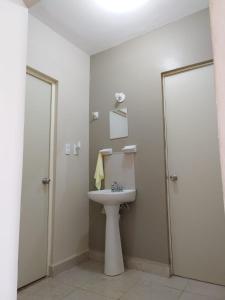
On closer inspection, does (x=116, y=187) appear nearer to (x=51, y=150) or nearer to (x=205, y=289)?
(x=51, y=150)

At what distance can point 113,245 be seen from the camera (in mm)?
2367

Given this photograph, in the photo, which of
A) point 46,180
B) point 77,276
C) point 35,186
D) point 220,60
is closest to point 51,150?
point 46,180

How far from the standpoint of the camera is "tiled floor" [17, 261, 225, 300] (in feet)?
6.26

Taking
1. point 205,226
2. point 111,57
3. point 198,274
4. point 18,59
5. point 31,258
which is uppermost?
point 111,57

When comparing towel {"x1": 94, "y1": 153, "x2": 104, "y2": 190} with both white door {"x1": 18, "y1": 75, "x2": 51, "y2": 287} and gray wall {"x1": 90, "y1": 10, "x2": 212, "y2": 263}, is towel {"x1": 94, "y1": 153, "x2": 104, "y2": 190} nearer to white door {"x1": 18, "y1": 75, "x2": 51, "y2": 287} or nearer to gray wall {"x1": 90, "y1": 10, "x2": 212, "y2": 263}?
gray wall {"x1": 90, "y1": 10, "x2": 212, "y2": 263}

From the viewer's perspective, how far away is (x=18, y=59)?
4.54 feet

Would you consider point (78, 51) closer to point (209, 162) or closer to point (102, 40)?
point (102, 40)

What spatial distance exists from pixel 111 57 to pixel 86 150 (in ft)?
4.17

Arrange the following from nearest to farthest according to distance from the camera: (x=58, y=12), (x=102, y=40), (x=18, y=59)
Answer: (x=18, y=59) < (x=58, y=12) < (x=102, y=40)

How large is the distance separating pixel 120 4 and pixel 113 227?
2.29m

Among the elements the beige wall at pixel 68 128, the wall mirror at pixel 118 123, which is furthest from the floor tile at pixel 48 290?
the wall mirror at pixel 118 123

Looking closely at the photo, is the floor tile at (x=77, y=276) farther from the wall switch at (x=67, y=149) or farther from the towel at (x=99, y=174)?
the wall switch at (x=67, y=149)

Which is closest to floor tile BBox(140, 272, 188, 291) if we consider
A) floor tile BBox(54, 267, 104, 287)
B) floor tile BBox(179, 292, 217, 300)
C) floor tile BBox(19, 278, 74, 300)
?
floor tile BBox(179, 292, 217, 300)

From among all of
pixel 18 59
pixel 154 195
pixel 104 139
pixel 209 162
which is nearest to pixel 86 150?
pixel 104 139
